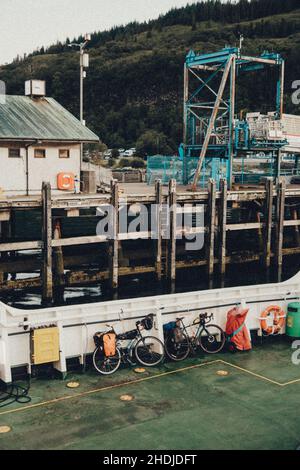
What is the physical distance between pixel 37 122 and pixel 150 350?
18088mm

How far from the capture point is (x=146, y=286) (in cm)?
2933

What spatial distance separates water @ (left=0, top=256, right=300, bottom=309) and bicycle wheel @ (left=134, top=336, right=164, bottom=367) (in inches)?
422

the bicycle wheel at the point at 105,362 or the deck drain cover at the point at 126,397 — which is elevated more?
the bicycle wheel at the point at 105,362

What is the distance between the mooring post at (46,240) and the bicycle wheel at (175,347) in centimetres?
989

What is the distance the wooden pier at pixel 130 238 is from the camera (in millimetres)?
23953

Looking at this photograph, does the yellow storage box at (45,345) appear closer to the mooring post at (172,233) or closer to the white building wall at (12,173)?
the mooring post at (172,233)

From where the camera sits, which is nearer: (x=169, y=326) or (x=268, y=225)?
(x=169, y=326)

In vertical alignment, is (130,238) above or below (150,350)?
above

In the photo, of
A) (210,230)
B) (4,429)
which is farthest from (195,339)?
(210,230)

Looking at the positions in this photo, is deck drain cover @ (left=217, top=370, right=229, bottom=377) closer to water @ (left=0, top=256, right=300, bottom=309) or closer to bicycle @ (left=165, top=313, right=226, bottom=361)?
bicycle @ (left=165, top=313, right=226, bottom=361)

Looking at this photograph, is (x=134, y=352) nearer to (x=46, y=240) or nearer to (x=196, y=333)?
(x=196, y=333)

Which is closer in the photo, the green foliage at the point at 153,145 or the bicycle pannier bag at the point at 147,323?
the bicycle pannier bag at the point at 147,323

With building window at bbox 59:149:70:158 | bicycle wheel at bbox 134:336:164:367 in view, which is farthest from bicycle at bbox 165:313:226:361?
building window at bbox 59:149:70:158

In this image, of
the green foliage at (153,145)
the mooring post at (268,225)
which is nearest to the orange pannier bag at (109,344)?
the mooring post at (268,225)
